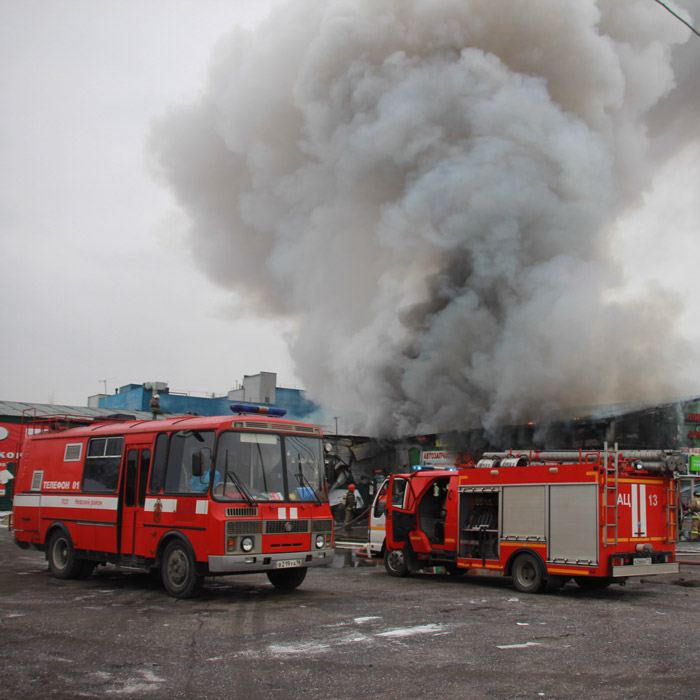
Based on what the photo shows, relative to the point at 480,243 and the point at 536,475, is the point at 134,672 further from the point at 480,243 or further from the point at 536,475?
the point at 480,243

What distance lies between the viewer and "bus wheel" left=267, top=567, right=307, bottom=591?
10.6 meters

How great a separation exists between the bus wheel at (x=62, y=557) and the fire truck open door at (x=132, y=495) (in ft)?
4.93

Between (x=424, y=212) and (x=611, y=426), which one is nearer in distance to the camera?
(x=611, y=426)

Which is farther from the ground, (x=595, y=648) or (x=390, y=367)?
(x=390, y=367)

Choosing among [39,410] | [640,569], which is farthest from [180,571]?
[39,410]

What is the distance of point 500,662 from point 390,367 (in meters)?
22.5

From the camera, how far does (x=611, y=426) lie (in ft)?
74.2

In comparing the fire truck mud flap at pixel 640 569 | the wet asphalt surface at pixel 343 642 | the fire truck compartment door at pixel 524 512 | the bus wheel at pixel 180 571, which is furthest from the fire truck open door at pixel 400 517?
the bus wheel at pixel 180 571

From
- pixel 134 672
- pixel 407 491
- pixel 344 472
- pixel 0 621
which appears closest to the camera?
pixel 134 672

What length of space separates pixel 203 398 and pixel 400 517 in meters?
39.9

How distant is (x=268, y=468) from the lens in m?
9.72

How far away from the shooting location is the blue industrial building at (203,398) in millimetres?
49531

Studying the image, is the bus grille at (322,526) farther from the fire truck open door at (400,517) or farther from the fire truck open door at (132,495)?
the fire truck open door at (400,517)

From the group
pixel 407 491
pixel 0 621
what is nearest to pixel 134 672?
pixel 0 621
